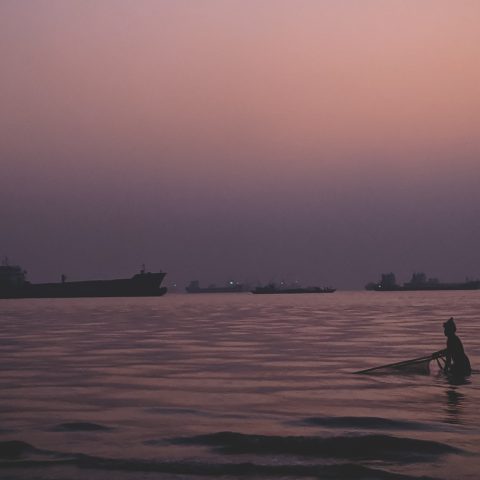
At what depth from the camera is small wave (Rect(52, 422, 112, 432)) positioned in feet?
48.3

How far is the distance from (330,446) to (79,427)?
16.4ft

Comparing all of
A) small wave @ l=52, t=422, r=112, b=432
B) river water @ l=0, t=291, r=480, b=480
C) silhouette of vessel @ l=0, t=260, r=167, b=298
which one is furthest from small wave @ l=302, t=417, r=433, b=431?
silhouette of vessel @ l=0, t=260, r=167, b=298

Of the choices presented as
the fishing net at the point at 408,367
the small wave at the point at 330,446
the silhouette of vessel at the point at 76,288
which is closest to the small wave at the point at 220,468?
the small wave at the point at 330,446

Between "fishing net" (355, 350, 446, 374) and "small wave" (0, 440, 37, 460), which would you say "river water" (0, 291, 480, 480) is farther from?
"fishing net" (355, 350, 446, 374)

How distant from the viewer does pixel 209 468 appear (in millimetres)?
11633

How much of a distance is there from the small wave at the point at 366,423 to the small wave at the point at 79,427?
13.2 ft

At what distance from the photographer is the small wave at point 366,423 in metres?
14.8

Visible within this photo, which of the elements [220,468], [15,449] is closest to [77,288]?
[15,449]

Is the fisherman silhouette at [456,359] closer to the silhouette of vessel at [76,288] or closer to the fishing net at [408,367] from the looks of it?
the fishing net at [408,367]

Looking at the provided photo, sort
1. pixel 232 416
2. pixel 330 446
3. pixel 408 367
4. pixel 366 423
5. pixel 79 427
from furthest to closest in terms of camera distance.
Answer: pixel 408 367 → pixel 232 416 → pixel 366 423 → pixel 79 427 → pixel 330 446

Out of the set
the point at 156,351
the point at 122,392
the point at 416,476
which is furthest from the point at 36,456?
the point at 156,351

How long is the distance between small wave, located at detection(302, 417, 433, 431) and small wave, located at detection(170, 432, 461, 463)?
1026 mm

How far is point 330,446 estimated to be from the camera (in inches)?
519

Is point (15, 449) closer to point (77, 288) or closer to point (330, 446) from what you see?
point (330, 446)
